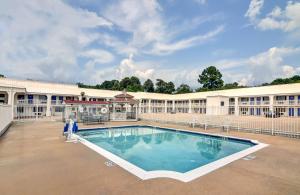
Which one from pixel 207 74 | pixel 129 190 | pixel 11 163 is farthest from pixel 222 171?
pixel 207 74

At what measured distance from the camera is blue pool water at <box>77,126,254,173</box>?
7.29 metres

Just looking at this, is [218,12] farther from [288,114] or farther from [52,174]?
[288,114]

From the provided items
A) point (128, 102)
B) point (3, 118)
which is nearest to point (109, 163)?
point (3, 118)

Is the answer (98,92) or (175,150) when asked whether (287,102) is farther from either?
(98,92)

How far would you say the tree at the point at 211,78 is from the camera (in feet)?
188

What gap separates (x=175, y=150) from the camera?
9.66 metres

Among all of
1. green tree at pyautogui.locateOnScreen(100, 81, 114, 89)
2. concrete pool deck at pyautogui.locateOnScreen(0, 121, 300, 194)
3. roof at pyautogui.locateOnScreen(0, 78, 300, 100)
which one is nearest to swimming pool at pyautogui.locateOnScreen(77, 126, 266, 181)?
concrete pool deck at pyautogui.locateOnScreen(0, 121, 300, 194)

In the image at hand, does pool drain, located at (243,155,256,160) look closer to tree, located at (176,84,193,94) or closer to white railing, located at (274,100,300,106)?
white railing, located at (274,100,300,106)

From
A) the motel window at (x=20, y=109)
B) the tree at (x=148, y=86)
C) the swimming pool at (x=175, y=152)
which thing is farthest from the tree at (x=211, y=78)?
the motel window at (x=20, y=109)

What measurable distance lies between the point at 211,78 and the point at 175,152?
175 feet

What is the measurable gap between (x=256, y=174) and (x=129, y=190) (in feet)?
11.8

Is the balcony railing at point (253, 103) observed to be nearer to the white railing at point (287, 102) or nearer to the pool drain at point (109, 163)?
the white railing at point (287, 102)

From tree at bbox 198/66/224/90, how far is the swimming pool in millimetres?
48111

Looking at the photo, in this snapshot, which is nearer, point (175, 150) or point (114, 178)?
point (114, 178)
